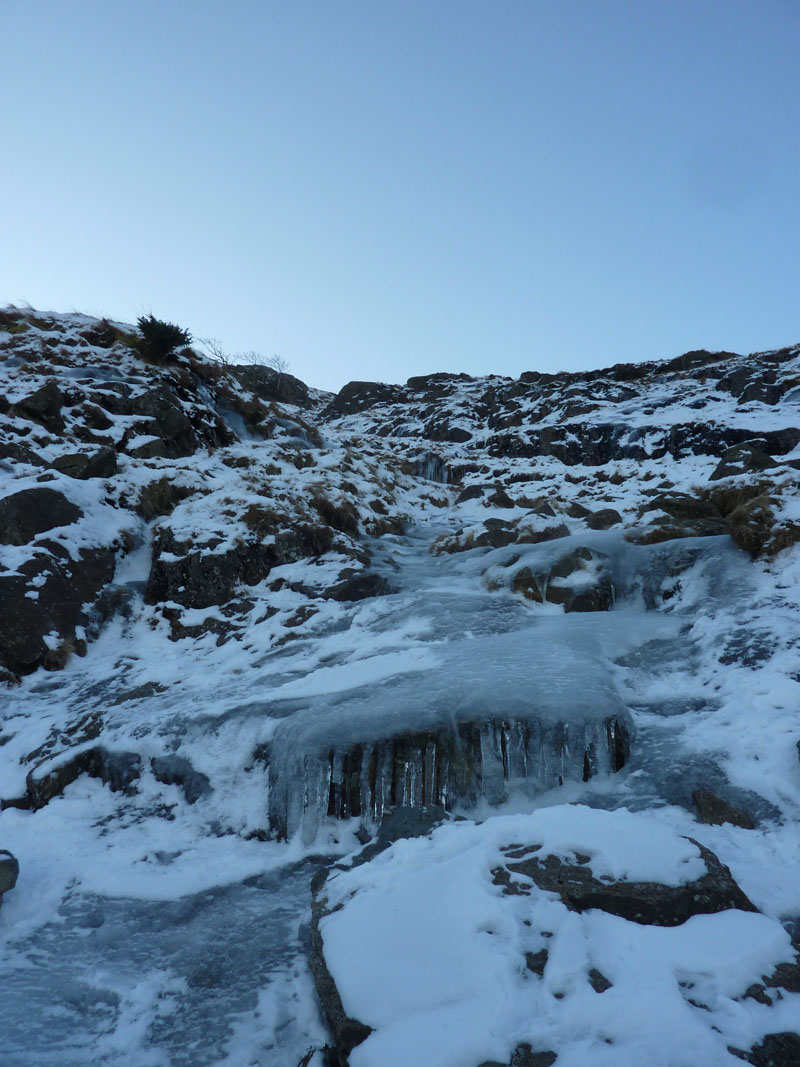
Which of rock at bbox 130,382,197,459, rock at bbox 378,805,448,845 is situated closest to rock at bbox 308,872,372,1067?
rock at bbox 378,805,448,845

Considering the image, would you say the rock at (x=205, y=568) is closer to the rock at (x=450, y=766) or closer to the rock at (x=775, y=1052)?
the rock at (x=450, y=766)

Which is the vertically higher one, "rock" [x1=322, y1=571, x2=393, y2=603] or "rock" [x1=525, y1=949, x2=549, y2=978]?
"rock" [x1=322, y1=571, x2=393, y2=603]

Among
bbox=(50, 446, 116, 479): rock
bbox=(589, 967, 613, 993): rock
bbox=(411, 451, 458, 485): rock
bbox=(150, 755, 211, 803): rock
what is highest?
bbox=(411, 451, 458, 485): rock

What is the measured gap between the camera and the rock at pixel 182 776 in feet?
20.4

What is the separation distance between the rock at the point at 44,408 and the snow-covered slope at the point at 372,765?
0.20 feet

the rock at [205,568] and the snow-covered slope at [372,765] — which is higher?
the rock at [205,568]

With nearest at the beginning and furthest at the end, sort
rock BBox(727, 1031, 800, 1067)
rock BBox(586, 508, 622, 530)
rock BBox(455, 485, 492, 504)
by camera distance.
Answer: rock BBox(727, 1031, 800, 1067) < rock BBox(586, 508, 622, 530) < rock BBox(455, 485, 492, 504)

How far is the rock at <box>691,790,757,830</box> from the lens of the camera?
4562mm

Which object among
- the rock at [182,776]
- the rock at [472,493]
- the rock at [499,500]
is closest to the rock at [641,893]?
the rock at [182,776]

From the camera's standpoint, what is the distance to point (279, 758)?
6000mm

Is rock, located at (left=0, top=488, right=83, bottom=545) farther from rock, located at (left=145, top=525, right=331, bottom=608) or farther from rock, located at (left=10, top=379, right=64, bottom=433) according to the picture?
rock, located at (left=10, top=379, right=64, bottom=433)

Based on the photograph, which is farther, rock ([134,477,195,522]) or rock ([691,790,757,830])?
rock ([134,477,195,522])

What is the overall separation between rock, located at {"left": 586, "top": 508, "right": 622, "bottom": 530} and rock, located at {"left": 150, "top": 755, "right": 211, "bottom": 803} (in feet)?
34.2

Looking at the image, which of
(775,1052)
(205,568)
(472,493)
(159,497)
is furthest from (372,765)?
(472,493)
